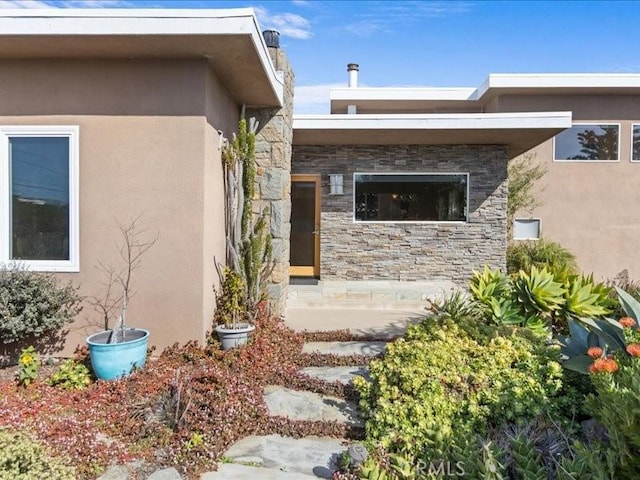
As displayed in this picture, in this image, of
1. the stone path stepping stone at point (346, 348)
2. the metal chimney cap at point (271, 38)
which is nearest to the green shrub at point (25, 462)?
the stone path stepping stone at point (346, 348)

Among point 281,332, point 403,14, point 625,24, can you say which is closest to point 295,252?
point 281,332

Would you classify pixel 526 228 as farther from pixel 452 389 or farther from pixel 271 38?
pixel 452 389

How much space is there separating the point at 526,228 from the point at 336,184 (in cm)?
533

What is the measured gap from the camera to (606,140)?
11656 millimetres

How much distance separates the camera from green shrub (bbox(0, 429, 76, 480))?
2406 millimetres

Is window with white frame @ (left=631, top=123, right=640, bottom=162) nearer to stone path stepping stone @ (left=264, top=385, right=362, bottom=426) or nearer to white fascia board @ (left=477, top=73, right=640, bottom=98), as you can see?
white fascia board @ (left=477, top=73, right=640, bottom=98)

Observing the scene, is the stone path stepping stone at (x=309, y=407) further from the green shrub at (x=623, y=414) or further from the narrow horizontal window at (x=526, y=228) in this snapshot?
the narrow horizontal window at (x=526, y=228)

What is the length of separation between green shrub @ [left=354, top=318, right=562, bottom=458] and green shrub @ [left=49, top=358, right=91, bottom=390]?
2621mm

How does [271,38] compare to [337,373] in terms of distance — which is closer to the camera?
[337,373]

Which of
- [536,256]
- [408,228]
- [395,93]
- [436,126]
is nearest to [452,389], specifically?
[436,126]

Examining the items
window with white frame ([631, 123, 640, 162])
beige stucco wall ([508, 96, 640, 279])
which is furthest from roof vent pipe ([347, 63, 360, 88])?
window with white frame ([631, 123, 640, 162])

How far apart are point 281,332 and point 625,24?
12.6 metres

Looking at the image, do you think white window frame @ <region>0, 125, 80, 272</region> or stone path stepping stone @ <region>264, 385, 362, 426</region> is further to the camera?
white window frame @ <region>0, 125, 80, 272</region>

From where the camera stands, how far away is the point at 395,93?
12891 mm
